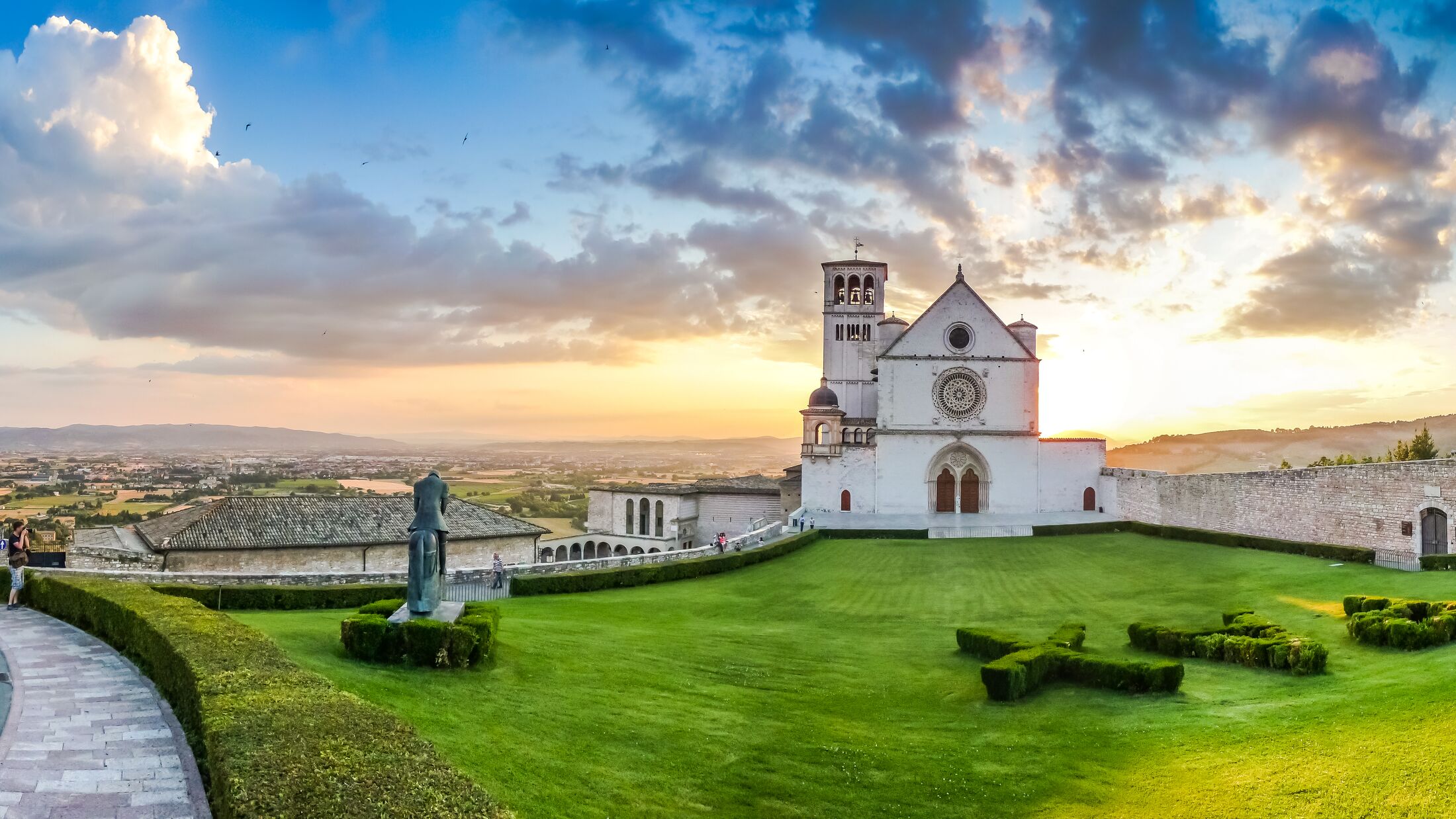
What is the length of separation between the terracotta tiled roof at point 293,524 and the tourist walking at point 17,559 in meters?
11.5

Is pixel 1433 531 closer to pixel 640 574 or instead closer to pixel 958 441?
pixel 958 441

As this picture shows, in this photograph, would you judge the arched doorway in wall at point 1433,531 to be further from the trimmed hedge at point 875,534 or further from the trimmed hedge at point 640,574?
the trimmed hedge at point 640,574

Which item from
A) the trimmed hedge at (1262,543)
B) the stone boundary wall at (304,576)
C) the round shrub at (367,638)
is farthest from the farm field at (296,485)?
the round shrub at (367,638)

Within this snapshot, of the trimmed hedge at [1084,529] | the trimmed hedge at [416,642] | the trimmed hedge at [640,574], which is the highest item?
the trimmed hedge at [416,642]

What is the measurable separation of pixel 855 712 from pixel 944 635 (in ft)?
24.2

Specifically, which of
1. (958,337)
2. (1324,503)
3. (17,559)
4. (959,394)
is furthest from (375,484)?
(1324,503)

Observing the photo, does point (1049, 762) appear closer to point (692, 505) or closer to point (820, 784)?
point (820, 784)

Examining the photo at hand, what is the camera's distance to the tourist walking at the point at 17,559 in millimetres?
18188

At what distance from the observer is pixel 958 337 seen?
47188 mm

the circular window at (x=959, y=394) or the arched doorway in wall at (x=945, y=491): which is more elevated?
the circular window at (x=959, y=394)

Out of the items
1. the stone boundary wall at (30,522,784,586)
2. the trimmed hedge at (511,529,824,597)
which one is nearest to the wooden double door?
the trimmed hedge at (511,529,824,597)

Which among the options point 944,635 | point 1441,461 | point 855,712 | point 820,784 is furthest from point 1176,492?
point 820,784

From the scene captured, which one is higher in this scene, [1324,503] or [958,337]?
[958,337]

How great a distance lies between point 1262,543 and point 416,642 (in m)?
A: 31.0
